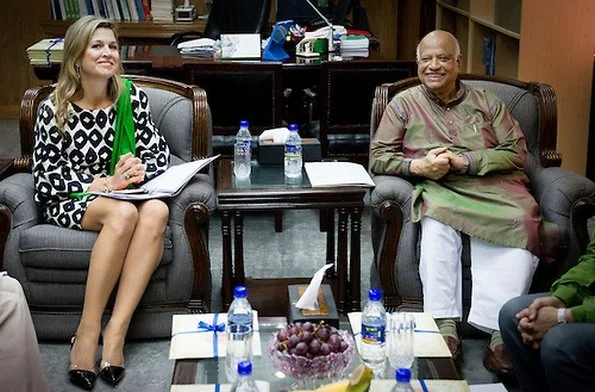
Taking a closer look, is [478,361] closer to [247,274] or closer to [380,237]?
[380,237]

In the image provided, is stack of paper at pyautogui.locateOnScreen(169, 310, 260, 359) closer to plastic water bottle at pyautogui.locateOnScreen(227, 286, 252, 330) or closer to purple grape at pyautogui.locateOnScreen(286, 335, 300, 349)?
plastic water bottle at pyautogui.locateOnScreen(227, 286, 252, 330)

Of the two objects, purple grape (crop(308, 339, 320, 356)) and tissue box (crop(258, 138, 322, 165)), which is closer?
purple grape (crop(308, 339, 320, 356))

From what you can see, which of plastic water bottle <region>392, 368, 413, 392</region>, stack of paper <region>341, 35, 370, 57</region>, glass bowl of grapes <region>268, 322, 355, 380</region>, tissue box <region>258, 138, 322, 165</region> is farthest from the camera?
stack of paper <region>341, 35, 370, 57</region>

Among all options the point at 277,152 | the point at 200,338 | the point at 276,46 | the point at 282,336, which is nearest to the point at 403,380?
the point at 282,336

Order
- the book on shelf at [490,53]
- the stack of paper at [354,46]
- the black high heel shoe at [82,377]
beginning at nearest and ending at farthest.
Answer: the black high heel shoe at [82,377] < the stack of paper at [354,46] < the book on shelf at [490,53]

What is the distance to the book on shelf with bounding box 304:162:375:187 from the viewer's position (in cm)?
327

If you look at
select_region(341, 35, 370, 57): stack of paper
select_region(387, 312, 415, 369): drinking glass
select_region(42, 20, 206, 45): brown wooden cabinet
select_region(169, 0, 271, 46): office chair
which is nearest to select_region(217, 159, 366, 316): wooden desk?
select_region(387, 312, 415, 369): drinking glass

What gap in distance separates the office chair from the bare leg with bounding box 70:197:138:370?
2825mm

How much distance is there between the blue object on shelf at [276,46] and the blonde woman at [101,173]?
1.37 meters

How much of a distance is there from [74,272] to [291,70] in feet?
6.27

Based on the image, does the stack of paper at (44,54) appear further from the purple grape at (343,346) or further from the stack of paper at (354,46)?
the purple grape at (343,346)

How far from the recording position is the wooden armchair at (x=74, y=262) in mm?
3199

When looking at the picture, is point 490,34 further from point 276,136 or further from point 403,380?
point 403,380

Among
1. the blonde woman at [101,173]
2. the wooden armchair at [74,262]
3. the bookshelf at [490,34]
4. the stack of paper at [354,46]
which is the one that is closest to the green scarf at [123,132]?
the blonde woman at [101,173]
